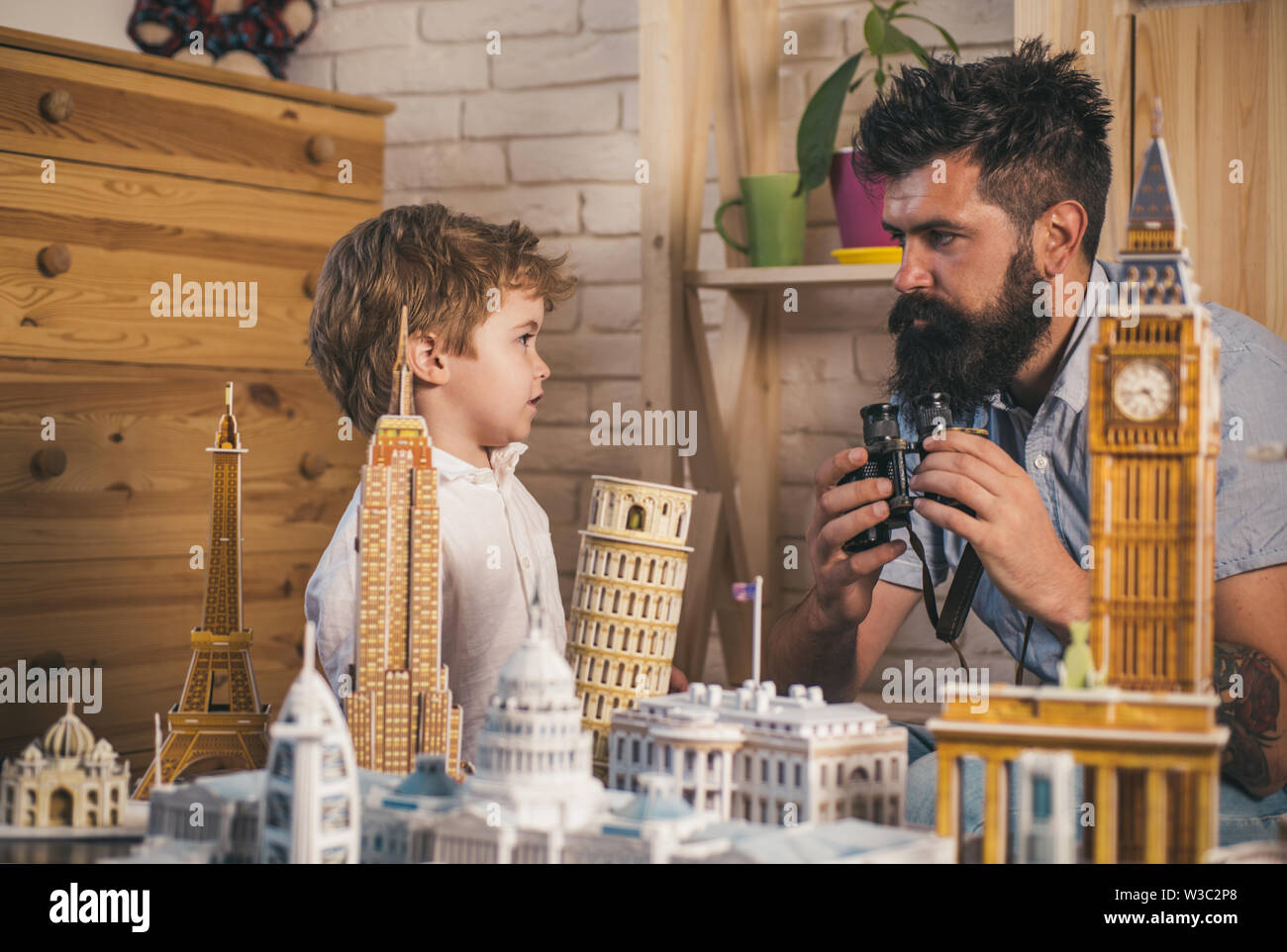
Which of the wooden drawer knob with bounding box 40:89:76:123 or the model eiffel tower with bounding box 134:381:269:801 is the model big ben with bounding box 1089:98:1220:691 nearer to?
the model eiffel tower with bounding box 134:381:269:801

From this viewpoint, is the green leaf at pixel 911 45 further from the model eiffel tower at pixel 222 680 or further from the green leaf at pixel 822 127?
the model eiffel tower at pixel 222 680

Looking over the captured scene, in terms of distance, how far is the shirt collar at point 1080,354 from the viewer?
1.88 meters

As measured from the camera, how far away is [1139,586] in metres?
1.12

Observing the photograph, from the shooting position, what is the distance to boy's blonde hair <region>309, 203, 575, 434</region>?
187 centimetres

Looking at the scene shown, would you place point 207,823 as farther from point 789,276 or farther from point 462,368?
point 789,276

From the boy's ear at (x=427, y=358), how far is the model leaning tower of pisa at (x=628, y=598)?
18.0 inches

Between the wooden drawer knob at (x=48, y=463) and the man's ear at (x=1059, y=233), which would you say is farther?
the wooden drawer knob at (x=48, y=463)

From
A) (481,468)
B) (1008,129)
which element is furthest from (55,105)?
(1008,129)

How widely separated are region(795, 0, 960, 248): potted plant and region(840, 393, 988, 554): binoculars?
0.76 metres

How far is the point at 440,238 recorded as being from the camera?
1903 millimetres

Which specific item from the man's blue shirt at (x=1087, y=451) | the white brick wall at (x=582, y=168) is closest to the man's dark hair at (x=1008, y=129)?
the man's blue shirt at (x=1087, y=451)

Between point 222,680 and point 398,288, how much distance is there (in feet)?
2.00

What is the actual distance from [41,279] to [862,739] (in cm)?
171

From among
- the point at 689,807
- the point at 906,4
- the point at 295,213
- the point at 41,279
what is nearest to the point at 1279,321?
the point at 906,4
